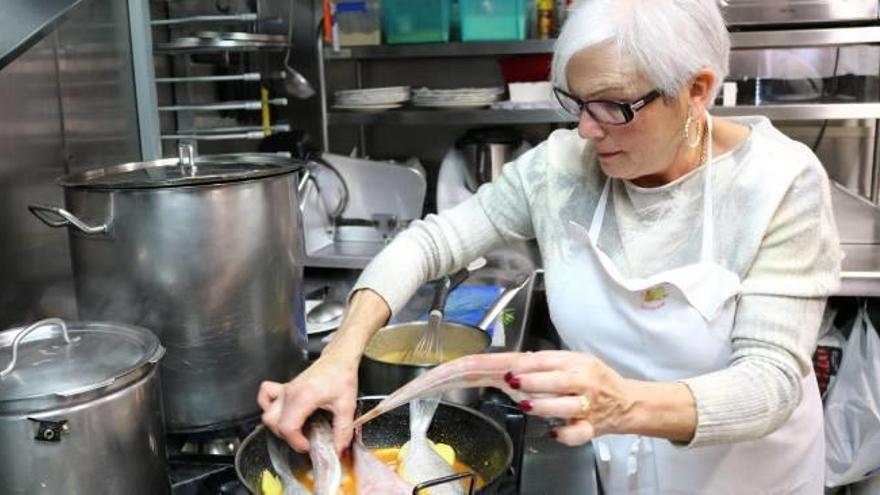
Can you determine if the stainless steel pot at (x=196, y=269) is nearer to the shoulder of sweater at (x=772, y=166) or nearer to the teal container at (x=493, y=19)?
the shoulder of sweater at (x=772, y=166)

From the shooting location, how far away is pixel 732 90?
98.4 inches

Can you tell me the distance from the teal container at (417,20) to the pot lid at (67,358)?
1.93m

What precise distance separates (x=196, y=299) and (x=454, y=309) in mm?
880

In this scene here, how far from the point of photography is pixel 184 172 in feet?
3.81

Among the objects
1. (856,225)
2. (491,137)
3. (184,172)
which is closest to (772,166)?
(184,172)

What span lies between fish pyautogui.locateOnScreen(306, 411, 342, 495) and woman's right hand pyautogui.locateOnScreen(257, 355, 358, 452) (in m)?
0.01

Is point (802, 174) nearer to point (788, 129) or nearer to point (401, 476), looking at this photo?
point (401, 476)

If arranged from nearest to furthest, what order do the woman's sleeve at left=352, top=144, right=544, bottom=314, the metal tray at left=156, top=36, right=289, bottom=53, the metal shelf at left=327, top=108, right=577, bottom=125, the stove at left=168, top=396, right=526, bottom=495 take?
the stove at left=168, top=396, right=526, bottom=495 → the woman's sleeve at left=352, top=144, right=544, bottom=314 → the metal tray at left=156, top=36, right=289, bottom=53 → the metal shelf at left=327, top=108, right=577, bottom=125

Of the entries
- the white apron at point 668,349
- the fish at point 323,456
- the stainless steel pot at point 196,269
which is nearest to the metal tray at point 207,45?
the stainless steel pot at point 196,269

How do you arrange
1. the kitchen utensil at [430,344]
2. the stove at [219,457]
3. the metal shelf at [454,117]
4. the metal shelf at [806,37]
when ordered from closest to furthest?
the stove at [219,457] → the kitchen utensil at [430,344] → the metal shelf at [806,37] → the metal shelf at [454,117]

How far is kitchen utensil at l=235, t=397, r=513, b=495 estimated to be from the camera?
94 cm

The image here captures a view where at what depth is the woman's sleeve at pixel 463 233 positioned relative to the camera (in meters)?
1.28

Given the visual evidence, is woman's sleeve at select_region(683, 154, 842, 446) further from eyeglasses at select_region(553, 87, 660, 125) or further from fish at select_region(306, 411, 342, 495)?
fish at select_region(306, 411, 342, 495)

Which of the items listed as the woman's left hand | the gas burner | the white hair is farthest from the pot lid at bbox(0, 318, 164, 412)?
the white hair
